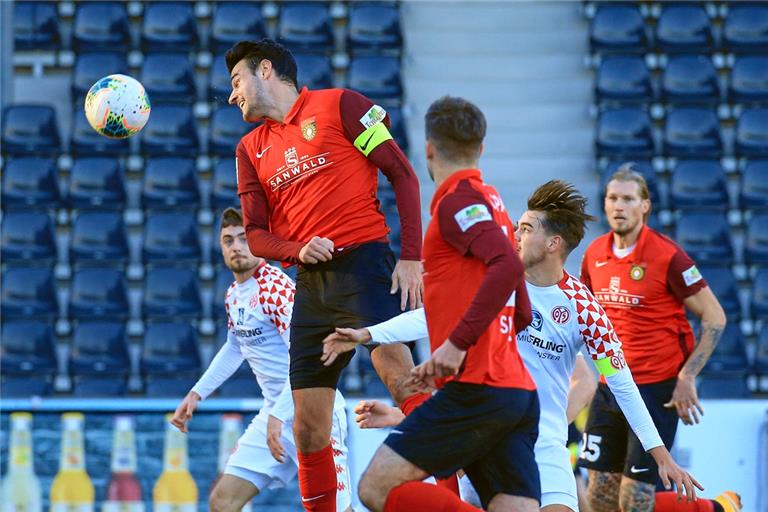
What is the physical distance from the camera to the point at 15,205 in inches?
→ 457

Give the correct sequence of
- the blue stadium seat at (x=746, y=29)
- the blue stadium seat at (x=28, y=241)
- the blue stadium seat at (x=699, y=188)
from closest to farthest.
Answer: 1. the blue stadium seat at (x=28, y=241)
2. the blue stadium seat at (x=699, y=188)
3. the blue stadium seat at (x=746, y=29)

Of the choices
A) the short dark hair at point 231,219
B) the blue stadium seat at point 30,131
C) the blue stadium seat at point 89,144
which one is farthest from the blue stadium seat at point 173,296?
the short dark hair at point 231,219

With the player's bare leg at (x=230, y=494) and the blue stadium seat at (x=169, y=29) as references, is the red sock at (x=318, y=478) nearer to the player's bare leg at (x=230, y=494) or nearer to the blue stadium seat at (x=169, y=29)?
the player's bare leg at (x=230, y=494)

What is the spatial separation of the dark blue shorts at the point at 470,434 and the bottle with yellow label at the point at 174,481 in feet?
13.7

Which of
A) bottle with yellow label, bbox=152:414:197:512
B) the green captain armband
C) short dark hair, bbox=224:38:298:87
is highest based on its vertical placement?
short dark hair, bbox=224:38:298:87

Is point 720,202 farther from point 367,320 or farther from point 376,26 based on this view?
point 367,320

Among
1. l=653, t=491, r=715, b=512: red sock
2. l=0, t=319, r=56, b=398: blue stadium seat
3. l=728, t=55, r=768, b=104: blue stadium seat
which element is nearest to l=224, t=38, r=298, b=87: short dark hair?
l=653, t=491, r=715, b=512: red sock

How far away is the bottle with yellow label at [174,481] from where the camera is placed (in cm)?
836

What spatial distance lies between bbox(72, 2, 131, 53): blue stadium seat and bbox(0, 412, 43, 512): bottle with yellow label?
16.9 feet

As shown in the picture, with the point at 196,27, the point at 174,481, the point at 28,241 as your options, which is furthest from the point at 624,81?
the point at 174,481

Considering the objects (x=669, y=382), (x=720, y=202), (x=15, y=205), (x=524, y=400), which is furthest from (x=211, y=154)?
(x=524, y=400)

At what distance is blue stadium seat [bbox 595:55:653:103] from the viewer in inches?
487

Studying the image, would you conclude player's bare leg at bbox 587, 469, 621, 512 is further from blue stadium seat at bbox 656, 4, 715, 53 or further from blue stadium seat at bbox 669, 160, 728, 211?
blue stadium seat at bbox 656, 4, 715, 53

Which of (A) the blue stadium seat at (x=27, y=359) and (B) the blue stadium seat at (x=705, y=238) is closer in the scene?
(A) the blue stadium seat at (x=27, y=359)
